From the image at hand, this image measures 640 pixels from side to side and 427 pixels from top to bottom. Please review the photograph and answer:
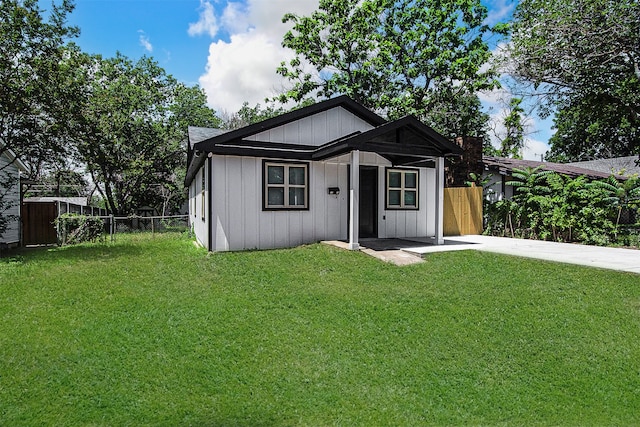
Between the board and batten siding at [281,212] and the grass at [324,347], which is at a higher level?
the board and batten siding at [281,212]

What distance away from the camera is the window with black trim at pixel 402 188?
36.1 feet

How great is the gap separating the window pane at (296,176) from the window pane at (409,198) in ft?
11.2

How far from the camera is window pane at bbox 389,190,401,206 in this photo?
11055mm

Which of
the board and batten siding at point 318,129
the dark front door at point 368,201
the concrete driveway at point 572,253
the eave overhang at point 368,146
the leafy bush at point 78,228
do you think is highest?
the board and batten siding at point 318,129

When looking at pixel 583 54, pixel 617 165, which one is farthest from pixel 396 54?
pixel 617 165

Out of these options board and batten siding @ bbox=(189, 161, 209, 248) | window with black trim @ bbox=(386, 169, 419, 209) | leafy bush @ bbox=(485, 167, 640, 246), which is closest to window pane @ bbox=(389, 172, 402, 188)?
window with black trim @ bbox=(386, 169, 419, 209)

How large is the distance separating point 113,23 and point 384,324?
11022mm

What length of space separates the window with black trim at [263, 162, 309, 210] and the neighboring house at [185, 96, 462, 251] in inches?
1.0

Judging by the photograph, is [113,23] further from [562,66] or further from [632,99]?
[632,99]

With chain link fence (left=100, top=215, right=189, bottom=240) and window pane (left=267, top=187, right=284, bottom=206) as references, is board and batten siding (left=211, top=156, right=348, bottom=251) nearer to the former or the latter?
window pane (left=267, top=187, right=284, bottom=206)

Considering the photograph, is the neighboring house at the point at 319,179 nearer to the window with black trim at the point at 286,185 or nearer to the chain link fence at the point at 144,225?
the window with black trim at the point at 286,185

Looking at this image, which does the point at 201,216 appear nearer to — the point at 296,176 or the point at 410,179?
the point at 296,176

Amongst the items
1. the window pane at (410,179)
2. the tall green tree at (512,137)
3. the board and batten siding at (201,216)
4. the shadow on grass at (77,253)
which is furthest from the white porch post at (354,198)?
the tall green tree at (512,137)

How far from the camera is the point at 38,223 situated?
43.7 ft
